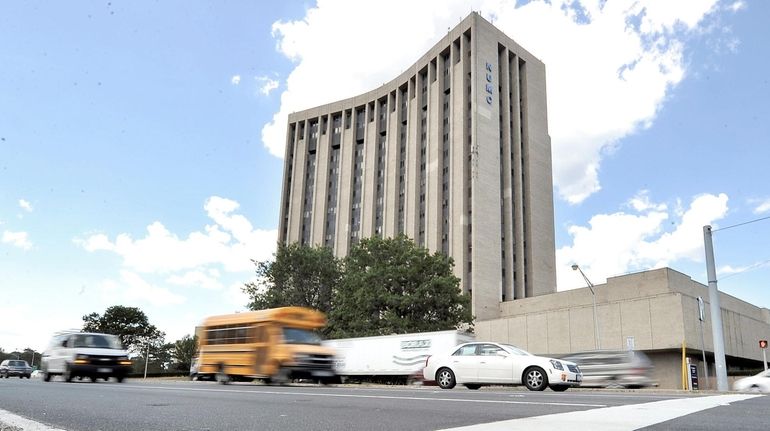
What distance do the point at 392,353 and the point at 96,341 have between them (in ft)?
45.7

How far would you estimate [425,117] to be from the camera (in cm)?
8156

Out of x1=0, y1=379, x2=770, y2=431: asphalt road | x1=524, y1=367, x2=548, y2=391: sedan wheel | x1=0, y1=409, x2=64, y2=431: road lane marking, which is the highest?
x1=524, y1=367, x2=548, y2=391: sedan wheel

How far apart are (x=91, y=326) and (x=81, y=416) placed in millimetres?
86914

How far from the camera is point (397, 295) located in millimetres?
39469

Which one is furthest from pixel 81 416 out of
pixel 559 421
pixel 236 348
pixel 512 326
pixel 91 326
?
pixel 91 326

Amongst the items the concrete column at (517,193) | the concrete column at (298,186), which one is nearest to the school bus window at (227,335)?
the concrete column at (517,193)

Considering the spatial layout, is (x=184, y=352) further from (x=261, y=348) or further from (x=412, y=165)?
(x=261, y=348)

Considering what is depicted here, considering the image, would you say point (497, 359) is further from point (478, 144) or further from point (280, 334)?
point (478, 144)

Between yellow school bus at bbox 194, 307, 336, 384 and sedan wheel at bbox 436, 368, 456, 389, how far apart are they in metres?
4.03

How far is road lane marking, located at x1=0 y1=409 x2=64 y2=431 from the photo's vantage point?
18.5 feet

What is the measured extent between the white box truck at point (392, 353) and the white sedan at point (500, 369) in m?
9.11

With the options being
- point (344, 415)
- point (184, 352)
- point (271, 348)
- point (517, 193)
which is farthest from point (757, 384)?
point (184, 352)

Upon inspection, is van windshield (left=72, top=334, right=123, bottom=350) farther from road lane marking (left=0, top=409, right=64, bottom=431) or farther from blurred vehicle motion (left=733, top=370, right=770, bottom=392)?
blurred vehicle motion (left=733, top=370, right=770, bottom=392)

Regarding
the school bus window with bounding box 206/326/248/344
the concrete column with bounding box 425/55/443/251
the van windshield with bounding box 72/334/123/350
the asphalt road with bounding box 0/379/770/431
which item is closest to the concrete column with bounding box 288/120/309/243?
the concrete column with bounding box 425/55/443/251
